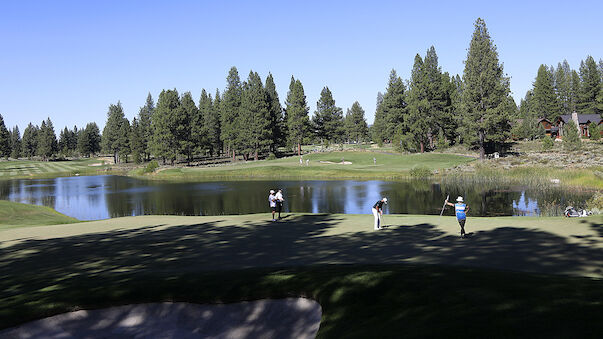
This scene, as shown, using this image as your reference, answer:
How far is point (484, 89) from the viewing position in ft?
248

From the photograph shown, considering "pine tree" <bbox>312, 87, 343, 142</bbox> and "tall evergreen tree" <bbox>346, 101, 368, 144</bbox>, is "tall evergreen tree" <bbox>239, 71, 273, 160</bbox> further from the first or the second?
"tall evergreen tree" <bbox>346, 101, 368, 144</bbox>

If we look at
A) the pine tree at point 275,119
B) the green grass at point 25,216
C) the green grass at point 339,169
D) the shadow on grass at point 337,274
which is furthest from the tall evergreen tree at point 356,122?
the shadow on grass at point 337,274

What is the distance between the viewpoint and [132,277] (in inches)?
490

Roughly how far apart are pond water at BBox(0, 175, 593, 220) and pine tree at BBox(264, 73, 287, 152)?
45.0m

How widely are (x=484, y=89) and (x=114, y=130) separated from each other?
11217 cm

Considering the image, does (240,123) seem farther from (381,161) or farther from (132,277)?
(132,277)

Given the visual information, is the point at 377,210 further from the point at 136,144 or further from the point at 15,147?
the point at 15,147

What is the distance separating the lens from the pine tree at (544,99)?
12769 centimetres

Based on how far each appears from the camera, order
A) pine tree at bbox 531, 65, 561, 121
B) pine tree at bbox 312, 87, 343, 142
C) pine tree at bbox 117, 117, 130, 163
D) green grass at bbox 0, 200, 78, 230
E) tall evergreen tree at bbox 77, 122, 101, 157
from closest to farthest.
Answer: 1. green grass at bbox 0, 200, 78, 230
2. pine tree at bbox 312, 87, 343, 142
3. pine tree at bbox 531, 65, 561, 121
4. pine tree at bbox 117, 117, 130, 163
5. tall evergreen tree at bbox 77, 122, 101, 157

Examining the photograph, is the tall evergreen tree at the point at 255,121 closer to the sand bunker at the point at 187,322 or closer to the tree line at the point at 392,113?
the tree line at the point at 392,113

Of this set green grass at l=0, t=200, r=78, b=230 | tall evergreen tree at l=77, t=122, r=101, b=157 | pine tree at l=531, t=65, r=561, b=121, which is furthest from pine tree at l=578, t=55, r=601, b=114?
tall evergreen tree at l=77, t=122, r=101, b=157

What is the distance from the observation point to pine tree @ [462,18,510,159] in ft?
245

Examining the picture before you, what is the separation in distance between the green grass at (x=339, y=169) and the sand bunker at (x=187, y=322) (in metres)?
57.5

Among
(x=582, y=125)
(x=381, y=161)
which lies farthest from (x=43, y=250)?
(x=582, y=125)
